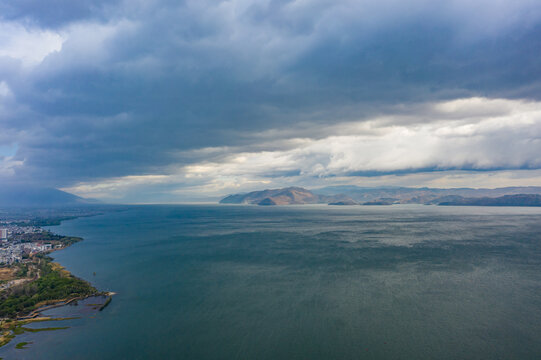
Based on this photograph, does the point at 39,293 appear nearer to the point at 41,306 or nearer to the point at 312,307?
the point at 41,306

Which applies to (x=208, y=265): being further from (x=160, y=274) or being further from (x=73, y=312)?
(x=73, y=312)

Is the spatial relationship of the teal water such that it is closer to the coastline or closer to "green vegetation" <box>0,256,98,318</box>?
the coastline

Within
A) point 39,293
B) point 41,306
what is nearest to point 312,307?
point 41,306

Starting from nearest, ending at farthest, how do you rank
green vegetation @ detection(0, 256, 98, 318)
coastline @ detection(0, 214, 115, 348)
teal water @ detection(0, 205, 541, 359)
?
teal water @ detection(0, 205, 541, 359) < coastline @ detection(0, 214, 115, 348) < green vegetation @ detection(0, 256, 98, 318)

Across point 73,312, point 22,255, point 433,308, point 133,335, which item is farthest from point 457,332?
point 22,255

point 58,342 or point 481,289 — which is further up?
point 58,342

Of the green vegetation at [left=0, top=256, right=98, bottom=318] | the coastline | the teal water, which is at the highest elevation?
the green vegetation at [left=0, top=256, right=98, bottom=318]

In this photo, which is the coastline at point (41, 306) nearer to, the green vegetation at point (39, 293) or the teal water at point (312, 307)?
the green vegetation at point (39, 293)

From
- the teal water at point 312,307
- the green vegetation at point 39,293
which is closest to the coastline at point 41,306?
the green vegetation at point 39,293

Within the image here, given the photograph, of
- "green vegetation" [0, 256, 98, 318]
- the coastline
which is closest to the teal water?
the coastline
